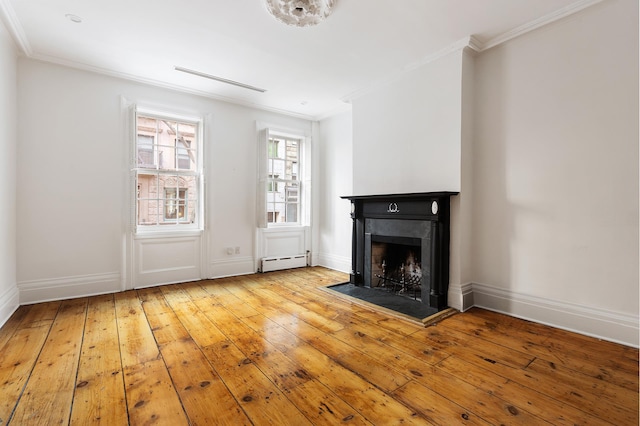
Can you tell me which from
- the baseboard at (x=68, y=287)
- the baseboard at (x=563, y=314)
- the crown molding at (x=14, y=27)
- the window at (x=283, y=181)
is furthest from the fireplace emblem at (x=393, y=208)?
the crown molding at (x=14, y=27)

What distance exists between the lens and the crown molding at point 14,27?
95.1 inches

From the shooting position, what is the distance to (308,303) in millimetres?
3168

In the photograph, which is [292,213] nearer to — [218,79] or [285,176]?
[285,176]

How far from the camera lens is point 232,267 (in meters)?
4.46

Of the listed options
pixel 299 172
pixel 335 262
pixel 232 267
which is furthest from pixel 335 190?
pixel 232 267

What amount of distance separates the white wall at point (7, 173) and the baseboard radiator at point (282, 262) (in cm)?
274

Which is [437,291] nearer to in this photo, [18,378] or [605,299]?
[605,299]

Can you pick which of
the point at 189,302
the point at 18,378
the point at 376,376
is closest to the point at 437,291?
the point at 376,376

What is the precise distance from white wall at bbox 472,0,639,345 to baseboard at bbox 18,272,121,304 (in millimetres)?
4116

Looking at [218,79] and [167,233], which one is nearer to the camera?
[218,79]

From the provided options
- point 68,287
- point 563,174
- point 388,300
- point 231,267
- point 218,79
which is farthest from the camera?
point 231,267

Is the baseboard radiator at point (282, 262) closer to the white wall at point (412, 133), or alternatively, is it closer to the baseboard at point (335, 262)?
the baseboard at point (335, 262)

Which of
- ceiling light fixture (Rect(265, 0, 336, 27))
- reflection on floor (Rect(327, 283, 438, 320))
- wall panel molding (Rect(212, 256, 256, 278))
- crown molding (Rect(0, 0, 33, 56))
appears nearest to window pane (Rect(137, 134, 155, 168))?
crown molding (Rect(0, 0, 33, 56))

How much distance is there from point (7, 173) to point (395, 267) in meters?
4.14
